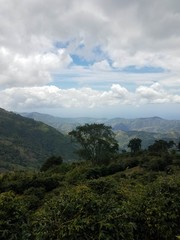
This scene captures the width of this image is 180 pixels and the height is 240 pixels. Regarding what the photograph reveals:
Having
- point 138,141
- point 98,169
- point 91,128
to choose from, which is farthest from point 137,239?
point 138,141

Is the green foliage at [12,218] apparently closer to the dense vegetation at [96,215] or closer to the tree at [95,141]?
the dense vegetation at [96,215]

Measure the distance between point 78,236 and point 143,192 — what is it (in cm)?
513

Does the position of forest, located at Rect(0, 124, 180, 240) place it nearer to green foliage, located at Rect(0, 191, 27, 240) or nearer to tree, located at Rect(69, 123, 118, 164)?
green foliage, located at Rect(0, 191, 27, 240)

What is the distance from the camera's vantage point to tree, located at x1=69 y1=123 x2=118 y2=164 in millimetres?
79125

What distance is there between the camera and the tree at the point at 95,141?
260 feet

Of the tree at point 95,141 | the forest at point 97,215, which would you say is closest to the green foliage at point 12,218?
the forest at point 97,215

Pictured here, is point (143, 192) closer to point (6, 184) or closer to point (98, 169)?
point (6, 184)

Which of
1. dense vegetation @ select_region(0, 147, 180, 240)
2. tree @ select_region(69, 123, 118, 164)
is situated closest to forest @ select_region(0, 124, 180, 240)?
dense vegetation @ select_region(0, 147, 180, 240)

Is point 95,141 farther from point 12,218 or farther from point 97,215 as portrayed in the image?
point 97,215

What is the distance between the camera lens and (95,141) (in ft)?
261

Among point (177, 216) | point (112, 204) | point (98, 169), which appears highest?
point (112, 204)

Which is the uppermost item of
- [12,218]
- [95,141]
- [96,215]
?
[96,215]

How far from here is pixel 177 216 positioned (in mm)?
13531

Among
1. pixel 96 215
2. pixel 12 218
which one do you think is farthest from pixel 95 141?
pixel 96 215
